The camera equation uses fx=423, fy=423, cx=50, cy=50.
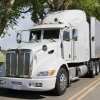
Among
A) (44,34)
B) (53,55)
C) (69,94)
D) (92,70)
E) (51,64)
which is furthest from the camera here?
(92,70)

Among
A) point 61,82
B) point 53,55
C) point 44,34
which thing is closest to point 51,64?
point 53,55

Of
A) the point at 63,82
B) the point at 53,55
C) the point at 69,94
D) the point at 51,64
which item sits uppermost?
the point at 53,55

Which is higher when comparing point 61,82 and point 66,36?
point 66,36

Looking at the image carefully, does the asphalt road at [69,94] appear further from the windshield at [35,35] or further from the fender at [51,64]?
the windshield at [35,35]

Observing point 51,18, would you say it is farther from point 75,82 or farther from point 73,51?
point 75,82

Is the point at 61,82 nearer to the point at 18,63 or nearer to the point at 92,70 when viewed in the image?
the point at 18,63

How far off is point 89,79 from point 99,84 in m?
2.19

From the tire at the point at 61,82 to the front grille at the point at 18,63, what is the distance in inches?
47.1

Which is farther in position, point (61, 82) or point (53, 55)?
point (53, 55)

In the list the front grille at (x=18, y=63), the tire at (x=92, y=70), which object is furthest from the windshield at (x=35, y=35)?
the tire at (x=92, y=70)

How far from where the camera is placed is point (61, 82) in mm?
15773

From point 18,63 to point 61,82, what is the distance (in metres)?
1.76

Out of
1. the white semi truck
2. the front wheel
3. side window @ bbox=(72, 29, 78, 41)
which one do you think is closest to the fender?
the white semi truck

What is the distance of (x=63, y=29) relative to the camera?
56.7 ft
